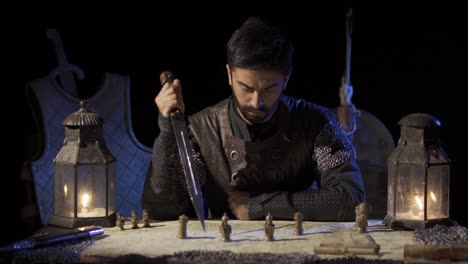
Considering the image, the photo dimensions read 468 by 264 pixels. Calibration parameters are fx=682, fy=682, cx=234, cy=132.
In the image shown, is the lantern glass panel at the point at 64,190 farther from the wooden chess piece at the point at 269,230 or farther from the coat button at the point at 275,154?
the coat button at the point at 275,154

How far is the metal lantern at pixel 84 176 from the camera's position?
2941mm

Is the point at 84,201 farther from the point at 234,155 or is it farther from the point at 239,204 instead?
the point at 234,155

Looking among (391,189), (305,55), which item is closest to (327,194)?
(391,189)

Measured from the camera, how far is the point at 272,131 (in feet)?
11.9

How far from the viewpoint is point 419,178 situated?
2885mm

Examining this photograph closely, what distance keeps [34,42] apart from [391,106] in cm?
256

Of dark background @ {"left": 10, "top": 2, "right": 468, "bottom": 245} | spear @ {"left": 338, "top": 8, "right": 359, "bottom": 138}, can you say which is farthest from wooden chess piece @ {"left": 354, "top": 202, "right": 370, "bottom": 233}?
dark background @ {"left": 10, "top": 2, "right": 468, "bottom": 245}

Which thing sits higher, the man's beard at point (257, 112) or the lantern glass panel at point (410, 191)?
the man's beard at point (257, 112)

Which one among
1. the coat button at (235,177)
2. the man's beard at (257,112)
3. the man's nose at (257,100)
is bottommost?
the coat button at (235,177)

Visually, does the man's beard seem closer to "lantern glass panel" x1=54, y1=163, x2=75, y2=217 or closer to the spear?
"lantern glass panel" x1=54, y1=163, x2=75, y2=217

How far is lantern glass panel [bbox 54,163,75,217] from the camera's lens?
9.70ft

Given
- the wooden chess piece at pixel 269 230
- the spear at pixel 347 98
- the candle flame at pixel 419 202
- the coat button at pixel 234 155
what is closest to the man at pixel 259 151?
the coat button at pixel 234 155

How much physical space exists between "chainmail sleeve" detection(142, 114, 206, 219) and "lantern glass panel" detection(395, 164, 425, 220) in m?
1.04

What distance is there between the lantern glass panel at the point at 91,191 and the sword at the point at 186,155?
1.17 ft
